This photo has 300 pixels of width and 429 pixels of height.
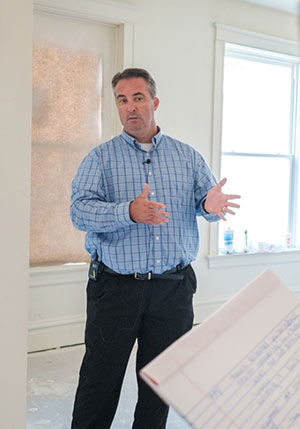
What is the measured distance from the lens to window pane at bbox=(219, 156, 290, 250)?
13.5 ft

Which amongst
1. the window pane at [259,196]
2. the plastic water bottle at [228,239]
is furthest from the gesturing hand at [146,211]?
the window pane at [259,196]

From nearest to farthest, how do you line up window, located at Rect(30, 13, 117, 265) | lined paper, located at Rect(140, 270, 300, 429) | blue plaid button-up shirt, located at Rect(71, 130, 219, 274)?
lined paper, located at Rect(140, 270, 300, 429) < blue plaid button-up shirt, located at Rect(71, 130, 219, 274) < window, located at Rect(30, 13, 117, 265)

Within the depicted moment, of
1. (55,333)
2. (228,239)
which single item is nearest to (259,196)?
(228,239)

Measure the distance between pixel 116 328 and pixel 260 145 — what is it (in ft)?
9.33

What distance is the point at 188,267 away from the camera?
6.37 ft

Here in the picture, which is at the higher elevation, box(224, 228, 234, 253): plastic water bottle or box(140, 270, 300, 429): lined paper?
box(140, 270, 300, 429): lined paper

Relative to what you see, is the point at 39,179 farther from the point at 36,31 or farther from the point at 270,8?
the point at 270,8

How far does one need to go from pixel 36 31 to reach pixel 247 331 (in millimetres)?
2955

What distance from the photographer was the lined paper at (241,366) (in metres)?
0.51

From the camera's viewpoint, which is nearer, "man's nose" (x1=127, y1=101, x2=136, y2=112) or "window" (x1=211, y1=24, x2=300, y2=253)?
"man's nose" (x1=127, y1=101, x2=136, y2=112)

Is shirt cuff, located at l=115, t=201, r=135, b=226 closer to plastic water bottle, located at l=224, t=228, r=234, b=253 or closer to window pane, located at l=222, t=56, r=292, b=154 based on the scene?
plastic water bottle, located at l=224, t=228, r=234, b=253

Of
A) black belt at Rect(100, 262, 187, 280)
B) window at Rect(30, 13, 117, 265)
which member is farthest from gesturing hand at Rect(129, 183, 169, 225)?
window at Rect(30, 13, 117, 265)

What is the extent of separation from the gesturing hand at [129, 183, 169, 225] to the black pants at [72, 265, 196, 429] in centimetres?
27

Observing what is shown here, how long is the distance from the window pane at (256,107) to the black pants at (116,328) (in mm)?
2460
